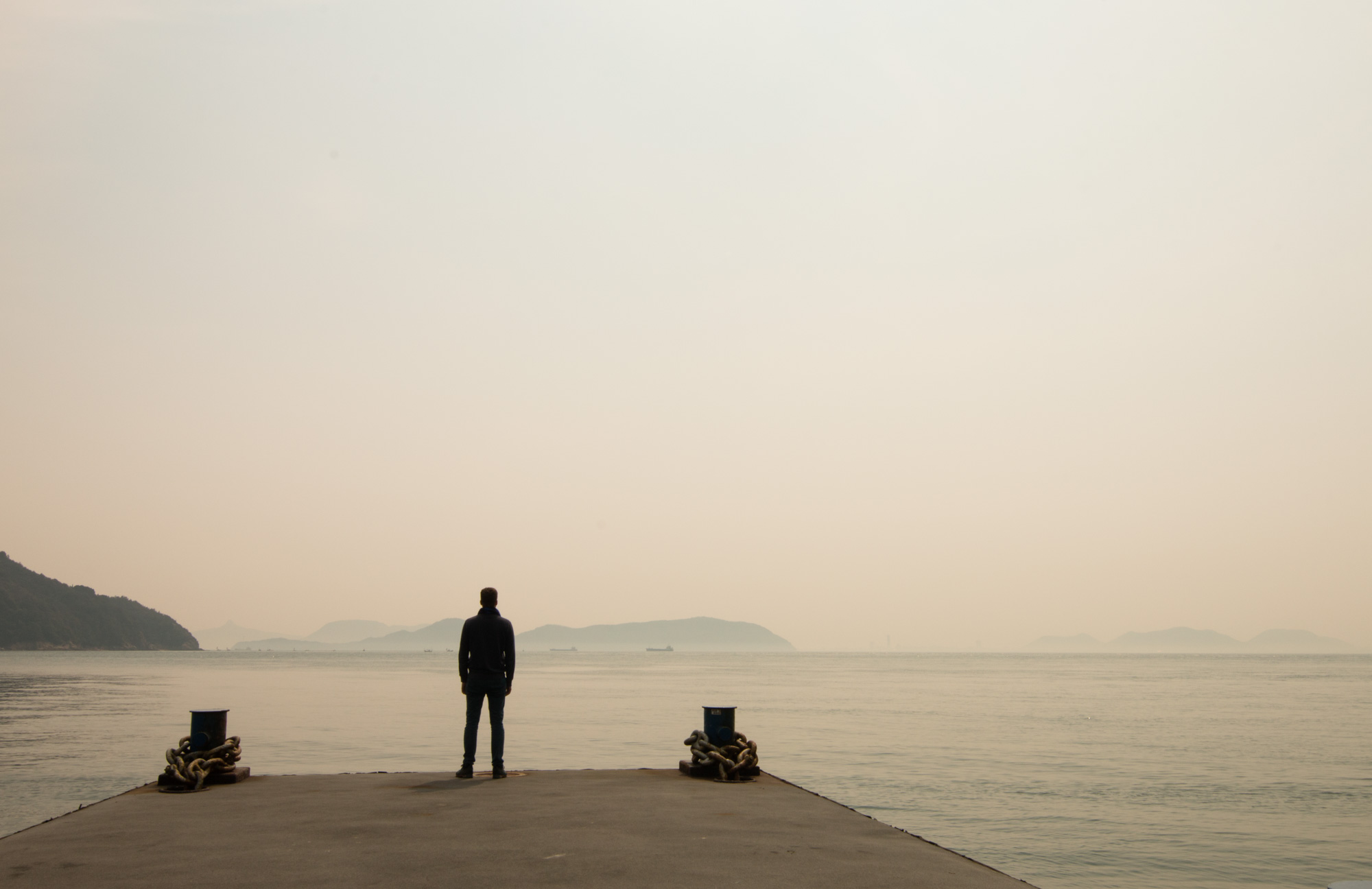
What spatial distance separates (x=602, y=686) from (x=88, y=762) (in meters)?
58.1

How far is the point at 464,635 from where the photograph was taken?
11844 millimetres

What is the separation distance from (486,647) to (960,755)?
76.6ft

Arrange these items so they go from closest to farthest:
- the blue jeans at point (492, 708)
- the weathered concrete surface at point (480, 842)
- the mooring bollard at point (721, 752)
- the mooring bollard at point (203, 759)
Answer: the weathered concrete surface at point (480, 842) < the mooring bollard at point (203, 759) < the mooring bollard at point (721, 752) < the blue jeans at point (492, 708)

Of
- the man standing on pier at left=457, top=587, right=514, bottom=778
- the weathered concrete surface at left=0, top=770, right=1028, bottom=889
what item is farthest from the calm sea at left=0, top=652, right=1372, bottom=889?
the man standing on pier at left=457, top=587, right=514, bottom=778

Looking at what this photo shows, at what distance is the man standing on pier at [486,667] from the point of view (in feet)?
37.8

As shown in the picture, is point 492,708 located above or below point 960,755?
above

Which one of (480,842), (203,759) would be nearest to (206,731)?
(203,759)

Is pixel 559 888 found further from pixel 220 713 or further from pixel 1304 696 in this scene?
pixel 1304 696

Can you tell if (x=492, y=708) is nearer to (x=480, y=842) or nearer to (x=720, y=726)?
(x=720, y=726)

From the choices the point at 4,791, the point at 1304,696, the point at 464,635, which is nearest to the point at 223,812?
the point at 464,635

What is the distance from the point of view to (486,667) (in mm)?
11539

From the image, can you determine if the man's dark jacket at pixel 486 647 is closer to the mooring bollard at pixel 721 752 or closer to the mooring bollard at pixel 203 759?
the mooring bollard at pixel 721 752

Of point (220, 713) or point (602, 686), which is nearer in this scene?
point (220, 713)

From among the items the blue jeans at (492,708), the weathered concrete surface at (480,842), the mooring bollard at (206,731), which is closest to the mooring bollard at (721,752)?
the weathered concrete surface at (480,842)
